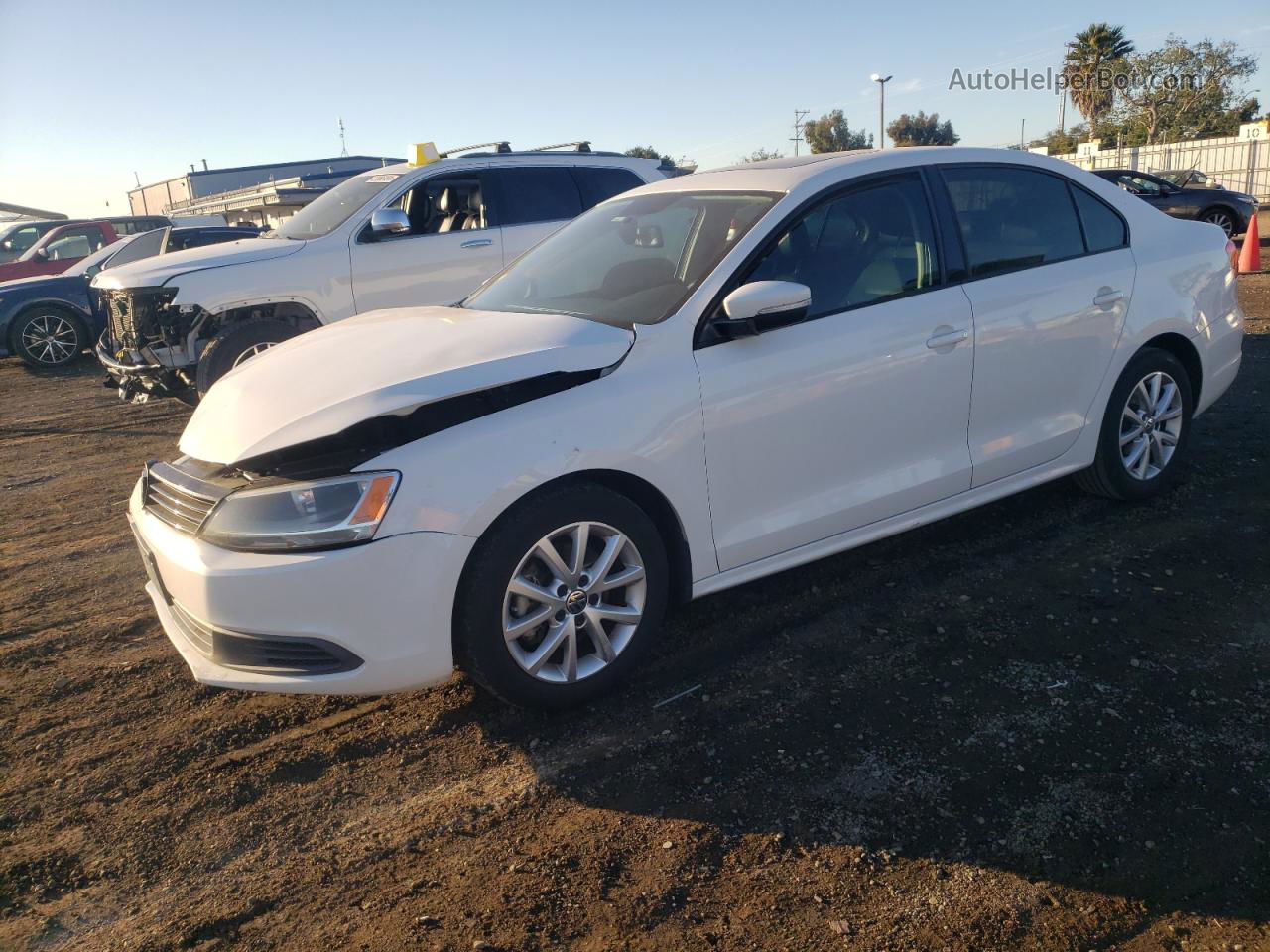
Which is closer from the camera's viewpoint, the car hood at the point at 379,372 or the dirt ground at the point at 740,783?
the dirt ground at the point at 740,783

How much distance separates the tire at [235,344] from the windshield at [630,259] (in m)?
3.57

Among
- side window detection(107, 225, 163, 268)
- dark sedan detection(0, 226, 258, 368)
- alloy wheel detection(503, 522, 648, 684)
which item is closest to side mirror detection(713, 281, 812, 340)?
alloy wheel detection(503, 522, 648, 684)

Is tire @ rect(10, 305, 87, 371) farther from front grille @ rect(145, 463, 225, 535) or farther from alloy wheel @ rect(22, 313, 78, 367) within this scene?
front grille @ rect(145, 463, 225, 535)

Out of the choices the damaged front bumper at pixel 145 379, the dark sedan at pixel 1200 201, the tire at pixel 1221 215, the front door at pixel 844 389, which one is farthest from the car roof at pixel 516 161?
the tire at pixel 1221 215

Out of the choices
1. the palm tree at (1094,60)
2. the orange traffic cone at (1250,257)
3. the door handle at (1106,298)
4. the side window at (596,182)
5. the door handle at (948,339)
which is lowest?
the orange traffic cone at (1250,257)

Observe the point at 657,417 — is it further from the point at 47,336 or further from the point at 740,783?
the point at 47,336

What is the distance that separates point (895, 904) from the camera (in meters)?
2.38

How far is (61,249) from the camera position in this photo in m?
15.3

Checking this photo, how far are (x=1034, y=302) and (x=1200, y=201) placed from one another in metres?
17.8

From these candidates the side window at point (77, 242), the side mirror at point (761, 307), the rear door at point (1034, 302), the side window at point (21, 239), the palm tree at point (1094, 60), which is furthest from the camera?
the palm tree at point (1094, 60)

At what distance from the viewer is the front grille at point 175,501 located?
10.1 ft

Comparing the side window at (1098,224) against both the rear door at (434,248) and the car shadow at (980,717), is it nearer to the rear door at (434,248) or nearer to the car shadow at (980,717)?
the car shadow at (980,717)

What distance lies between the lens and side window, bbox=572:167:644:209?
8758 mm

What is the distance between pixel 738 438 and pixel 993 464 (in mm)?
1439
